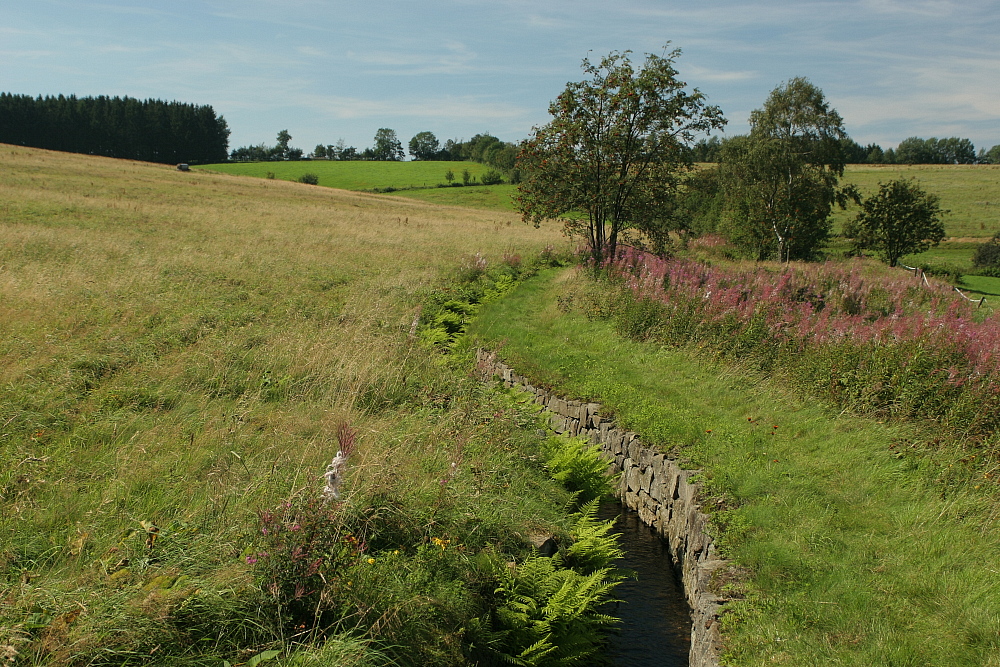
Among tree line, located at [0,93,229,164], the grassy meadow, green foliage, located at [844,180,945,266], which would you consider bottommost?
the grassy meadow

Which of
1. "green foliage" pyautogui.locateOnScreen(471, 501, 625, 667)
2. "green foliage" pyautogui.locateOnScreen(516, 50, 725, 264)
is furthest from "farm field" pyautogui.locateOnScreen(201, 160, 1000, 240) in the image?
"green foliage" pyautogui.locateOnScreen(471, 501, 625, 667)

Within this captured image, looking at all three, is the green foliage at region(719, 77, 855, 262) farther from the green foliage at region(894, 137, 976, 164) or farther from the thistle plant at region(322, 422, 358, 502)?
the green foliage at region(894, 137, 976, 164)

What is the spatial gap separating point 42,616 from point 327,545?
1601mm

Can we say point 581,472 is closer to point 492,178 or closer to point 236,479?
point 236,479

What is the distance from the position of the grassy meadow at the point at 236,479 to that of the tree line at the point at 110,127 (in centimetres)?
9820

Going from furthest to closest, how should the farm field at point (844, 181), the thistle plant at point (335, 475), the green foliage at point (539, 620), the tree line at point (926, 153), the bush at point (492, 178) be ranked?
the tree line at point (926, 153) → the bush at point (492, 178) → the farm field at point (844, 181) → the green foliage at point (539, 620) → the thistle plant at point (335, 475)

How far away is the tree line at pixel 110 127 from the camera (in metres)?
89.6

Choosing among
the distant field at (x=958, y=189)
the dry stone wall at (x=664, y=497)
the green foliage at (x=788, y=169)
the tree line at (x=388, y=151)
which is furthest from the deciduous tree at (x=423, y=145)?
the dry stone wall at (x=664, y=497)

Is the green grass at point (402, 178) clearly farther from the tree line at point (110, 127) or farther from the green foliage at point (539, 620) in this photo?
the green foliage at point (539, 620)

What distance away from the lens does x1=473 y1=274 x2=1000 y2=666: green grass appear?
4664 mm

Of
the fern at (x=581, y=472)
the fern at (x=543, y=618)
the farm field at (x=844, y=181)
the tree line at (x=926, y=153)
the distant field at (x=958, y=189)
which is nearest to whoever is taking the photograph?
the fern at (x=543, y=618)

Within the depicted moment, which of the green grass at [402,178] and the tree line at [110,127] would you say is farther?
the tree line at [110,127]

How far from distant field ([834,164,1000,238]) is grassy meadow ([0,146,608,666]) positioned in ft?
188

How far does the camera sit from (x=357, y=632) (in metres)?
4.08
